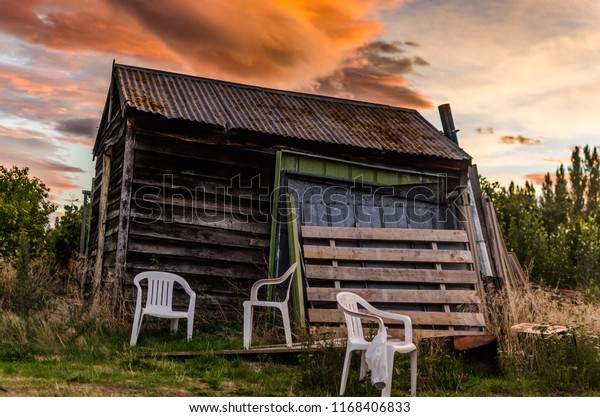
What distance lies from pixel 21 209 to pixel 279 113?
266 inches

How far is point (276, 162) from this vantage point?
874cm

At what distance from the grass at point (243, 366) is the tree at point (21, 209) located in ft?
21.4

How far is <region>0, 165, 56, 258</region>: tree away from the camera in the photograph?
42.7 feet

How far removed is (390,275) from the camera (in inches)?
313

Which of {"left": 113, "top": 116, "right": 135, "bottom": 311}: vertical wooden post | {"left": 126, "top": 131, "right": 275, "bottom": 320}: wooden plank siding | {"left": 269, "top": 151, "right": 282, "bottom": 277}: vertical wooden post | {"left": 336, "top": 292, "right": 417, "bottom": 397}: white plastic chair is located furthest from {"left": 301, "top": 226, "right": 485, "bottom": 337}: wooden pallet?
{"left": 113, "top": 116, "right": 135, "bottom": 311}: vertical wooden post

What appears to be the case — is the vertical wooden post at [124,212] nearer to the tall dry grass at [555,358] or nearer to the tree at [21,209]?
the tall dry grass at [555,358]

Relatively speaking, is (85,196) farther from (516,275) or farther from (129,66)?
(516,275)

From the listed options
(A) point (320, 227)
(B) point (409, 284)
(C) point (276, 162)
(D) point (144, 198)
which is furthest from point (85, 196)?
(B) point (409, 284)

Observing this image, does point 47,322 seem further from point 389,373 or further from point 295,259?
point 389,373

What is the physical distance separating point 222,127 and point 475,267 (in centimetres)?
424

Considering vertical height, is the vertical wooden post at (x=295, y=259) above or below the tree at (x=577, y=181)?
below

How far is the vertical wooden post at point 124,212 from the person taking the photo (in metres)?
8.19

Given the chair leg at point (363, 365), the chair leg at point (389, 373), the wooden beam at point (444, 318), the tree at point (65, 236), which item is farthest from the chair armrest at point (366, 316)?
the tree at point (65, 236)
